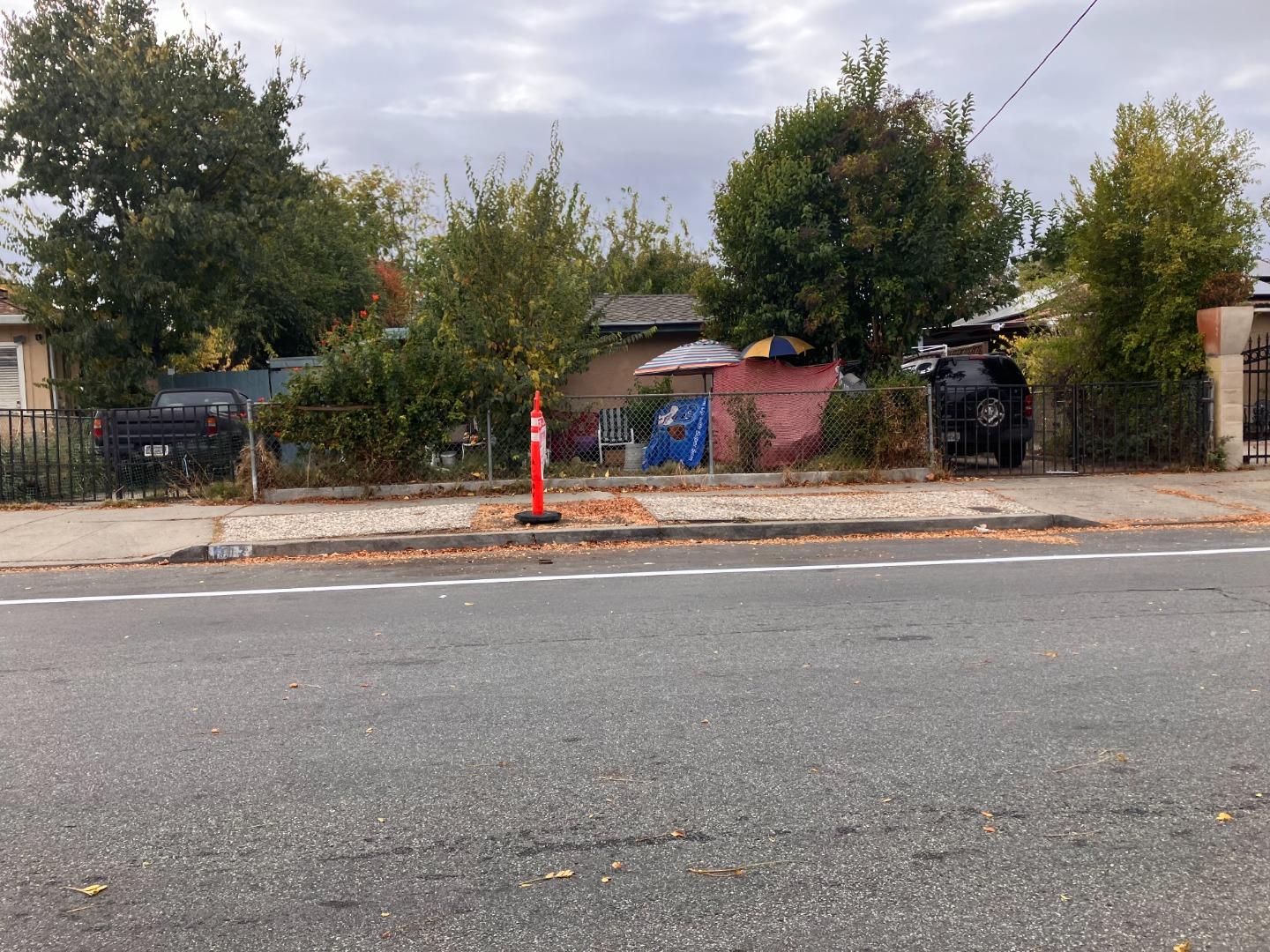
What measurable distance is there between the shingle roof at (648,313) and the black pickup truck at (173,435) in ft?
28.6

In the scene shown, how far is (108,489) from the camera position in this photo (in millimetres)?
13242

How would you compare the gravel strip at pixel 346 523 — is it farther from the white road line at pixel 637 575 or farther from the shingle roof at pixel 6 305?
the shingle roof at pixel 6 305

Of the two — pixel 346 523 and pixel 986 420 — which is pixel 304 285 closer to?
pixel 346 523

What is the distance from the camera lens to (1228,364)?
1373cm

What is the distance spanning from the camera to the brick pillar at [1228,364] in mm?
13430

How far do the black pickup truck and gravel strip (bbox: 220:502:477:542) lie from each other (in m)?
2.30

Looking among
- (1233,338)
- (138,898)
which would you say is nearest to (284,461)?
(138,898)

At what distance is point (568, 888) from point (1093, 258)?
13.9 m

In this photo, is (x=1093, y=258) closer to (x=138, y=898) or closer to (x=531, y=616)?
(x=531, y=616)

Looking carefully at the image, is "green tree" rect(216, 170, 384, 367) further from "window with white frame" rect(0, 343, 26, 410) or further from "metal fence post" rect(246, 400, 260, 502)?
"metal fence post" rect(246, 400, 260, 502)

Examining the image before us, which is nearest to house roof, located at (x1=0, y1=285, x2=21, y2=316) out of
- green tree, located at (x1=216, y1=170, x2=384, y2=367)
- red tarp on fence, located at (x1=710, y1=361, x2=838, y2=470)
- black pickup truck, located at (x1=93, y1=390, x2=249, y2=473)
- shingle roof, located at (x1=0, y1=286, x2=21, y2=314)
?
shingle roof, located at (x1=0, y1=286, x2=21, y2=314)

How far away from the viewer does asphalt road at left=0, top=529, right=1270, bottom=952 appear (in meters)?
3.02

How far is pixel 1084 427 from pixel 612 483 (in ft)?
23.3

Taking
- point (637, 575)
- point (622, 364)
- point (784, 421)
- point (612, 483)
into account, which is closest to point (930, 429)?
point (784, 421)
